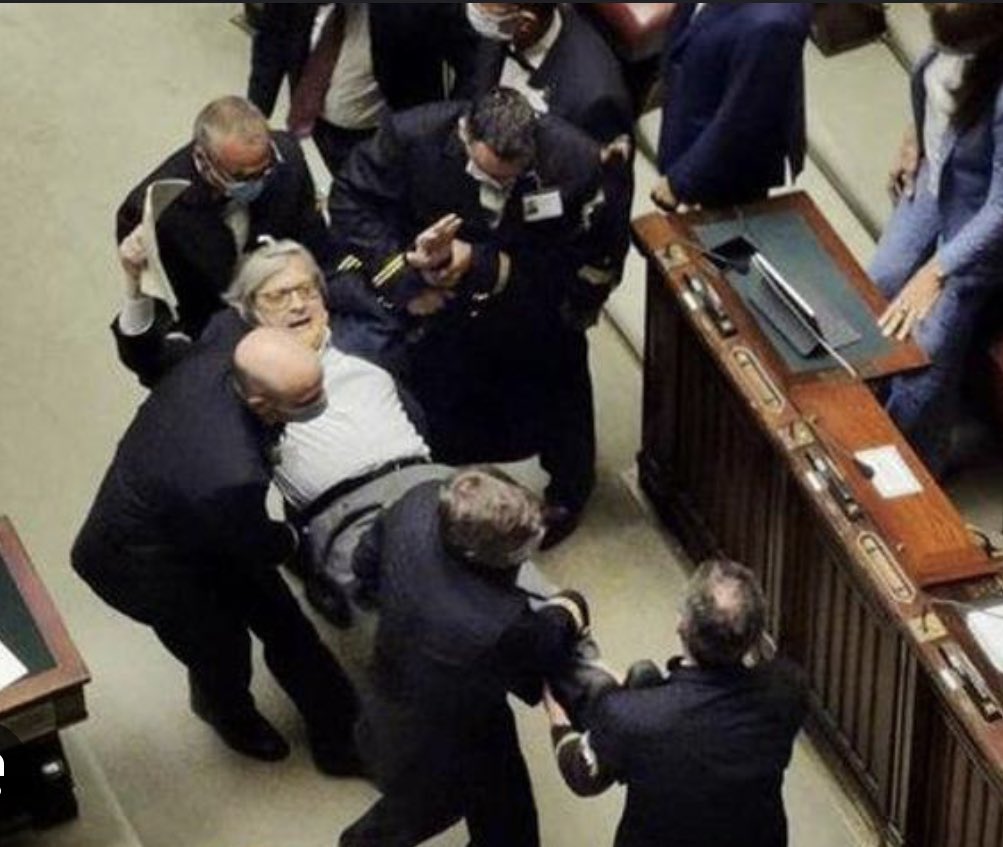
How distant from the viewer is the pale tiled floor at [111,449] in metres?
5.81

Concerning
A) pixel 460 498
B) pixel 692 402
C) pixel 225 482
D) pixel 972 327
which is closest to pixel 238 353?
pixel 225 482

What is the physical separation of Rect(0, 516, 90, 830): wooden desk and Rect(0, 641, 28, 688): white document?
0.01 metres

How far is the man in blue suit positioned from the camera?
5.60 metres

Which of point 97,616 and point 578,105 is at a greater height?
point 578,105

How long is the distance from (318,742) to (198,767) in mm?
296

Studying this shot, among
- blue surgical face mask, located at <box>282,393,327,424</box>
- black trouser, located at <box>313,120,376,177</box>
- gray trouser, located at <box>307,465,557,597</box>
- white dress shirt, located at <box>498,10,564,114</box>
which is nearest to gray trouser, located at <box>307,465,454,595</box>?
gray trouser, located at <box>307,465,557,597</box>

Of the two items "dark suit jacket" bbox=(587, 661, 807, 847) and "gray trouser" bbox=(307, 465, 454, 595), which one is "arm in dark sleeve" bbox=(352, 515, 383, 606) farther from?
"dark suit jacket" bbox=(587, 661, 807, 847)

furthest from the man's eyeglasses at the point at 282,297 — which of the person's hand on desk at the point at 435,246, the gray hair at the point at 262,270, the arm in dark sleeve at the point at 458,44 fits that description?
the arm in dark sleeve at the point at 458,44

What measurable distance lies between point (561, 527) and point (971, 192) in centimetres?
131

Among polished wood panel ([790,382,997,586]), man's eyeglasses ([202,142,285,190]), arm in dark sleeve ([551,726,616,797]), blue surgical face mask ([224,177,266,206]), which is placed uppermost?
man's eyeglasses ([202,142,285,190])

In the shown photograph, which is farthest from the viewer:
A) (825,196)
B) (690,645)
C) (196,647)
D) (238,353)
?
(825,196)

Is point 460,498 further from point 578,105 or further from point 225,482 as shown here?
point 578,105

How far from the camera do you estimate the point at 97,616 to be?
20.4ft

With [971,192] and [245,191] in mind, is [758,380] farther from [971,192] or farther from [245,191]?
[245,191]
